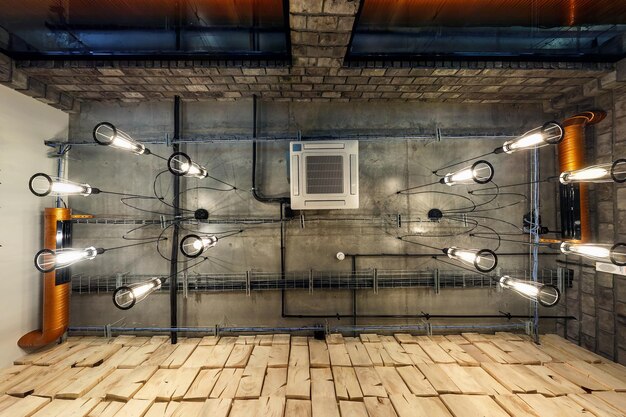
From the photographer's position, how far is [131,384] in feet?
7.39

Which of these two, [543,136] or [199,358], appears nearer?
[543,136]

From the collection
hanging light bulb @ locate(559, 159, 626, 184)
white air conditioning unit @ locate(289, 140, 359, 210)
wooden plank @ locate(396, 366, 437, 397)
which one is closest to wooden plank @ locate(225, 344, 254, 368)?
wooden plank @ locate(396, 366, 437, 397)

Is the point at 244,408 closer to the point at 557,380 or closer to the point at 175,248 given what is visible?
the point at 175,248

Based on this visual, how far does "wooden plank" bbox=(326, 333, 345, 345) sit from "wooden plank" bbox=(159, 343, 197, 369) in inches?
62.3

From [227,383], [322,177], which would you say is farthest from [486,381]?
[322,177]

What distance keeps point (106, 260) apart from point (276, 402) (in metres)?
2.79

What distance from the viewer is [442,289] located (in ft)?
10.6

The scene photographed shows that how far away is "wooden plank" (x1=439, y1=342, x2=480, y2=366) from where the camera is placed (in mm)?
2527

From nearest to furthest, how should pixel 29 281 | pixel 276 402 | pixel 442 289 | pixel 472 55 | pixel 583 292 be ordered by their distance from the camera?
pixel 276 402 → pixel 472 55 → pixel 29 281 → pixel 583 292 → pixel 442 289

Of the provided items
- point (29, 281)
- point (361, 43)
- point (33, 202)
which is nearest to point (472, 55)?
point (361, 43)

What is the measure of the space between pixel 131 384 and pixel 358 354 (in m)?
2.24

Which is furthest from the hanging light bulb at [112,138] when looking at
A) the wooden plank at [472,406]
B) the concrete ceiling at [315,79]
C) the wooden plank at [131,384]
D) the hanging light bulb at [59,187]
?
the wooden plank at [472,406]

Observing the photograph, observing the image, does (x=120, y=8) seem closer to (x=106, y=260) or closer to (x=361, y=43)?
(x=361, y=43)

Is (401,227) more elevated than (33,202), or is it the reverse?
(33,202)
